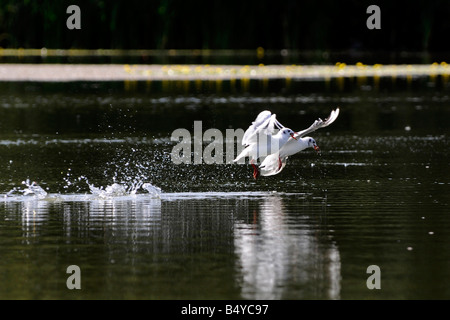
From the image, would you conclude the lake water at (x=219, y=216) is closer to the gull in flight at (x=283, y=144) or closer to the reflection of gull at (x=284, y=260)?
the reflection of gull at (x=284, y=260)

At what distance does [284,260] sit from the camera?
11.4 m

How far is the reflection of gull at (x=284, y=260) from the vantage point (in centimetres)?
1015

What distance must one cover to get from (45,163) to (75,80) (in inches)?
1150

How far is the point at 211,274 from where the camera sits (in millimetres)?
10789
